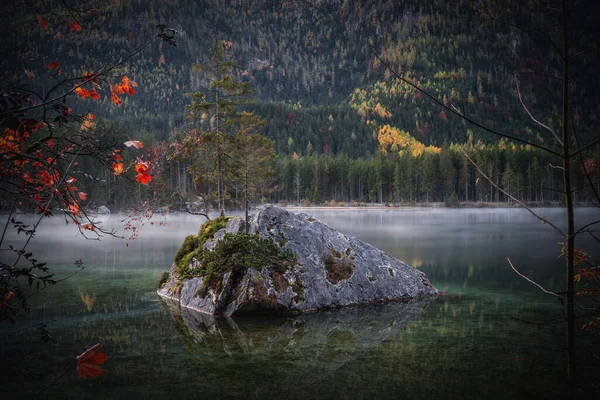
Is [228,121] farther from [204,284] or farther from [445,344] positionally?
[445,344]

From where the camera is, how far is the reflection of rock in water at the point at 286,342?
7.38 metres

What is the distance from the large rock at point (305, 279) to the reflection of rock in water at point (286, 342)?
1.55 ft

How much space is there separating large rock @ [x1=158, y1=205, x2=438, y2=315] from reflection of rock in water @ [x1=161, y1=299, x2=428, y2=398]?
1.55 feet

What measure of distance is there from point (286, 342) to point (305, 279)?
3.44 metres

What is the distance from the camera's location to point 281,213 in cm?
1407

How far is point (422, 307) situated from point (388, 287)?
4.64ft

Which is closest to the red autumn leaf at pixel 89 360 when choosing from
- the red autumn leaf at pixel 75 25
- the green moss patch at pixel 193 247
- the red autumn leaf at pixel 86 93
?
the red autumn leaf at pixel 86 93

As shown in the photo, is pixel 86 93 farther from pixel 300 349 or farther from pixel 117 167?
pixel 300 349

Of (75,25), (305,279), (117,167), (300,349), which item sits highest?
(75,25)

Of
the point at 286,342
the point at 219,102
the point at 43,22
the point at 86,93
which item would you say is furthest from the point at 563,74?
the point at 219,102

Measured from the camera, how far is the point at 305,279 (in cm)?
1259

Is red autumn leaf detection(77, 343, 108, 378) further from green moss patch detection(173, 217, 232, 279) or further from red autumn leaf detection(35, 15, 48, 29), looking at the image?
green moss patch detection(173, 217, 232, 279)

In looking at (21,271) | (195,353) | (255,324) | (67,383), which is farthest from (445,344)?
(21,271)

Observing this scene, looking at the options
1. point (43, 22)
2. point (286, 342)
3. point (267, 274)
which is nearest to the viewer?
point (43, 22)
